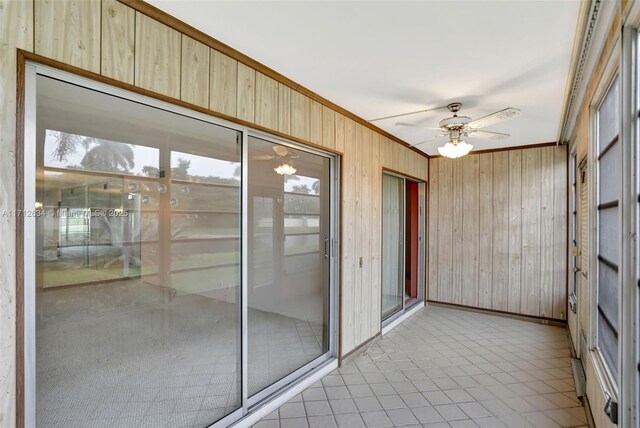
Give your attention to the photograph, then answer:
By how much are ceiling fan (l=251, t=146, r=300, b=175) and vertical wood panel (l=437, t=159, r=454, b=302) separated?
11.2ft

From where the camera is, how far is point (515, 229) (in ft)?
15.7

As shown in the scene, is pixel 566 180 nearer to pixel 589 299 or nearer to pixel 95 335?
pixel 589 299

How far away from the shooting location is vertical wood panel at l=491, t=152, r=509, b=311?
484 cm

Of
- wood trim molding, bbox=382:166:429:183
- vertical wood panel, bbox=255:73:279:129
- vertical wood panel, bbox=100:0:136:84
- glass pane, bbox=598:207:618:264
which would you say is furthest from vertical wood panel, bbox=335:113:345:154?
glass pane, bbox=598:207:618:264

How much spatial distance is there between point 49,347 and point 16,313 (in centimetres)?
27

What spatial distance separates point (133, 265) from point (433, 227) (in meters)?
4.74

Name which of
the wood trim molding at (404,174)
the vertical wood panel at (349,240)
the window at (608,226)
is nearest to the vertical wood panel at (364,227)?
the vertical wood panel at (349,240)

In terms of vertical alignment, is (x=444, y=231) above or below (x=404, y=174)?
below

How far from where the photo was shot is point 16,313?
4.24ft

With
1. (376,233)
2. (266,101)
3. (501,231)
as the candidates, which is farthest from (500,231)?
(266,101)

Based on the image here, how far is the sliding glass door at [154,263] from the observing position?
1.46 m

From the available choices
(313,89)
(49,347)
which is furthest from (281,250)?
(49,347)

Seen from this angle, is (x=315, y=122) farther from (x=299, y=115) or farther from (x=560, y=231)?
(x=560, y=231)

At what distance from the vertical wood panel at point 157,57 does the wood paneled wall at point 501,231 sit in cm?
454
